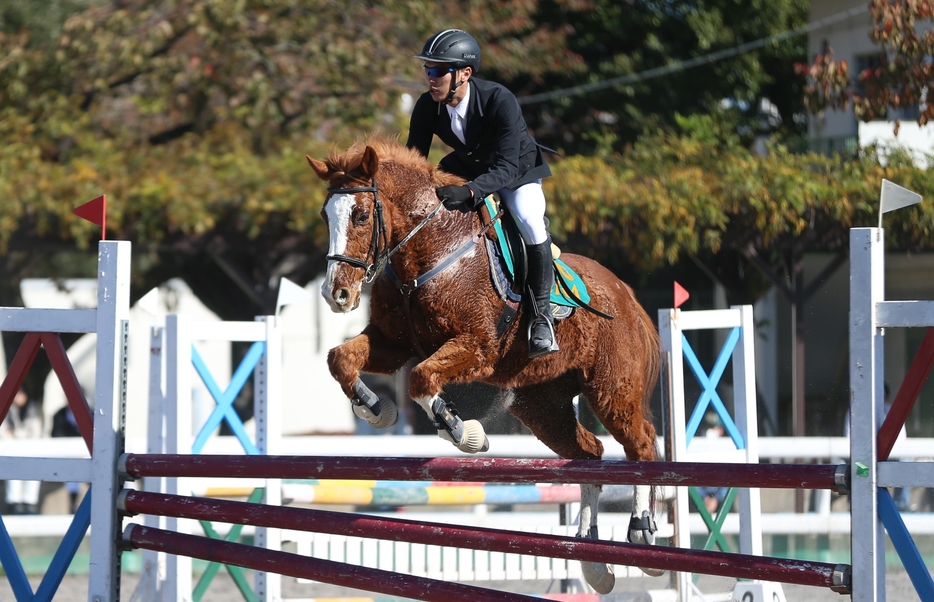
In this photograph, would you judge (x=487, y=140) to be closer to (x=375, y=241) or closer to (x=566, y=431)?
(x=375, y=241)

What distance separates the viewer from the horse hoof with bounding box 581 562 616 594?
4367 mm

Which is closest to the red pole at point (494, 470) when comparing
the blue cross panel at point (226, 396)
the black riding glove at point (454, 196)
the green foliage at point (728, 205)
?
the black riding glove at point (454, 196)

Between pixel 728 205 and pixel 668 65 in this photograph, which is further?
pixel 668 65

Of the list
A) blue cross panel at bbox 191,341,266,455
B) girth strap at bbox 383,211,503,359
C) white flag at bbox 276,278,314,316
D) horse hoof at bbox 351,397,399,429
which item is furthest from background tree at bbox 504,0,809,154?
horse hoof at bbox 351,397,399,429

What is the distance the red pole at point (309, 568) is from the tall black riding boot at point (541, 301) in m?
1.01

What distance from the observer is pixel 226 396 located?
4.86 meters

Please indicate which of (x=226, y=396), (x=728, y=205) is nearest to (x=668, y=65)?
(x=728, y=205)

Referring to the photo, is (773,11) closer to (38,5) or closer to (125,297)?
(38,5)

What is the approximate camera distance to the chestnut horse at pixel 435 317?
3.50 m

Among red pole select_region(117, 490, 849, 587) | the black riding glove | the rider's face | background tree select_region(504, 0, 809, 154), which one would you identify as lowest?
red pole select_region(117, 490, 849, 587)

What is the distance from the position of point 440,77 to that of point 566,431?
5.36 feet

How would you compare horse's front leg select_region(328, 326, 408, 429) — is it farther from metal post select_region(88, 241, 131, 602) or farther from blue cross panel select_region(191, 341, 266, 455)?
blue cross panel select_region(191, 341, 266, 455)

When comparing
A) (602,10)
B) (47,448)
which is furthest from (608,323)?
(602,10)

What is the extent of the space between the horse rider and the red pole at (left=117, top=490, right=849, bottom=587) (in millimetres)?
898
